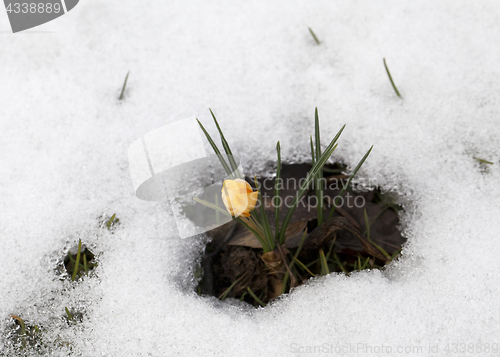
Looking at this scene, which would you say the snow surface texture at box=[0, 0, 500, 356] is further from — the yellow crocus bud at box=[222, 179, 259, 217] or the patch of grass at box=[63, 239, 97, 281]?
the yellow crocus bud at box=[222, 179, 259, 217]

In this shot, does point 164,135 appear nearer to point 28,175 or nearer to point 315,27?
point 28,175

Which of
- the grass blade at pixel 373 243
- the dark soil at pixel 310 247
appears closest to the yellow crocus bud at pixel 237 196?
the dark soil at pixel 310 247

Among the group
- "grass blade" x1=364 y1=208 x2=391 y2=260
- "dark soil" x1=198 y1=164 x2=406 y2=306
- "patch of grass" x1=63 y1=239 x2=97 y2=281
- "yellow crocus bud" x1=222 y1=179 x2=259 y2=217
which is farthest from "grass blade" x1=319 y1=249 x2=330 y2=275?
"patch of grass" x1=63 y1=239 x2=97 y2=281

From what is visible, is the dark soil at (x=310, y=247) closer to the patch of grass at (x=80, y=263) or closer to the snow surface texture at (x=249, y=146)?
the snow surface texture at (x=249, y=146)

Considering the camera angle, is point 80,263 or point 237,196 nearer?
point 237,196

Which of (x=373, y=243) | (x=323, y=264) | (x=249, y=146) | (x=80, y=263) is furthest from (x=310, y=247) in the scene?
(x=80, y=263)

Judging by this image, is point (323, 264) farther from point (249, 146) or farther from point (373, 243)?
point (249, 146)
